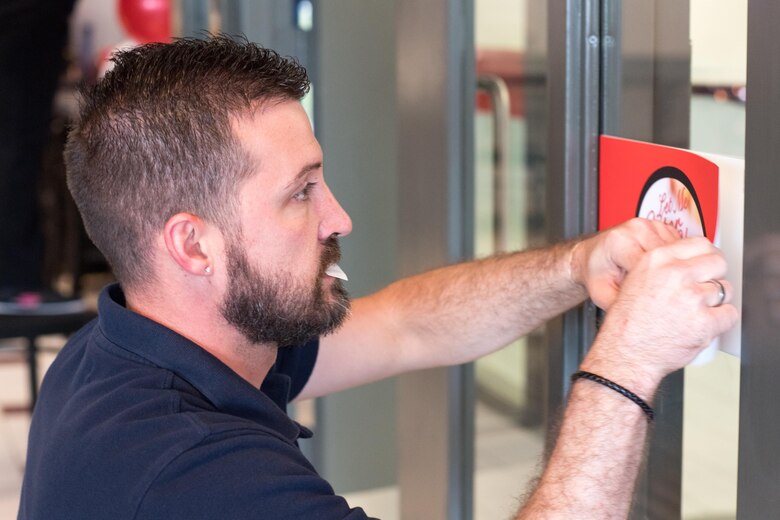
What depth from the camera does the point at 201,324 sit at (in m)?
1.49

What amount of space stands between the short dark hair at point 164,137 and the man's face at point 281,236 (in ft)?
0.08

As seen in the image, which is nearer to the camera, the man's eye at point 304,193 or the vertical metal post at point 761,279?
the vertical metal post at point 761,279

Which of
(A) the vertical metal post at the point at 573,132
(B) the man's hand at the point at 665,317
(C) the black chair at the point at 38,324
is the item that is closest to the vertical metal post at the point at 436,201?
(A) the vertical metal post at the point at 573,132

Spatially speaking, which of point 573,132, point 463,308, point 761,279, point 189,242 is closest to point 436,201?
point 463,308

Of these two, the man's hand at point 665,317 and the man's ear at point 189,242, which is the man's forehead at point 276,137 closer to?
the man's ear at point 189,242

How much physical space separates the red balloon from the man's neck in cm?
455

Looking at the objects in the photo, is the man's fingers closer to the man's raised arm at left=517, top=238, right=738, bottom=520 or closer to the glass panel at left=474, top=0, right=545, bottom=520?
the man's raised arm at left=517, top=238, right=738, bottom=520

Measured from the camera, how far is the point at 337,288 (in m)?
1.53

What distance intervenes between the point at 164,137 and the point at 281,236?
0.21 meters

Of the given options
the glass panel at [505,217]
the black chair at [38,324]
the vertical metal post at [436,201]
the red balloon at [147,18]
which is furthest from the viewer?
the red balloon at [147,18]

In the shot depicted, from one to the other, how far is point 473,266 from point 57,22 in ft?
9.76

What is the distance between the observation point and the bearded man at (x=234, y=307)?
3.95ft

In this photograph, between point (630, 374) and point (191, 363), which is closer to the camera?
point (630, 374)

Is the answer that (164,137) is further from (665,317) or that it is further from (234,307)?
(665,317)
